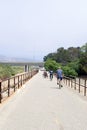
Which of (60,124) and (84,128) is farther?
(60,124)

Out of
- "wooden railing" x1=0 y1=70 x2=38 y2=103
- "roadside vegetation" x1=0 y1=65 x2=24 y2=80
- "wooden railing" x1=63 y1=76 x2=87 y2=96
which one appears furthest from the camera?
"roadside vegetation" x1=0 y1=65 x2=24 y2=80

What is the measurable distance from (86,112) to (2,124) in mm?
4716

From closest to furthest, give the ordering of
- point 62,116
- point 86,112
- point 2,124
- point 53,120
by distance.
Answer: point 2,124, point 53,120, point 62,116, point 86,112

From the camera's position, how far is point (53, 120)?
1296cm

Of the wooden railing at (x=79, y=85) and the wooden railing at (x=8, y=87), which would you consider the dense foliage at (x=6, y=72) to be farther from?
the wooden railing at (x=8, y=87)

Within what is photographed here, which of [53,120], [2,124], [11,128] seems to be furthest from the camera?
[53,120]

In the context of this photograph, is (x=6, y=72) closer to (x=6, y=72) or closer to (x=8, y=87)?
(x=6, y=72)

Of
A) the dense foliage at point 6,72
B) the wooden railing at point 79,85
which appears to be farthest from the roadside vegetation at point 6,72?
the wooden railing at point 79,85

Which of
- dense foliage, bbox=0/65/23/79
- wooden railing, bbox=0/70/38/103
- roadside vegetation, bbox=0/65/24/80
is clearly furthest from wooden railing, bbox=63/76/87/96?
dense foliage, bbox=0/65/23/79

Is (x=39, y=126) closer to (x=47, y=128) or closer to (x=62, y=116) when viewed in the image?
(x=47, y=128)

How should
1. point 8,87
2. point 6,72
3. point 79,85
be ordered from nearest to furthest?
1. point 8,87
2. point 79,85
3. point 6,72

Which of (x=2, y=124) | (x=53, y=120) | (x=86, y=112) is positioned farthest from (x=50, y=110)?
(x=2, y=124)

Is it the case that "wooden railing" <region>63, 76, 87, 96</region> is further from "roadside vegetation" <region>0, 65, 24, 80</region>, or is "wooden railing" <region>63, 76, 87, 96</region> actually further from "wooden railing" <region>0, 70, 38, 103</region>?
"roadside vegetation" <region>0, 65, 24, 80</region>

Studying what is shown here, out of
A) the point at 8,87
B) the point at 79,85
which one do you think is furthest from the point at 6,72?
the point at 8,87
